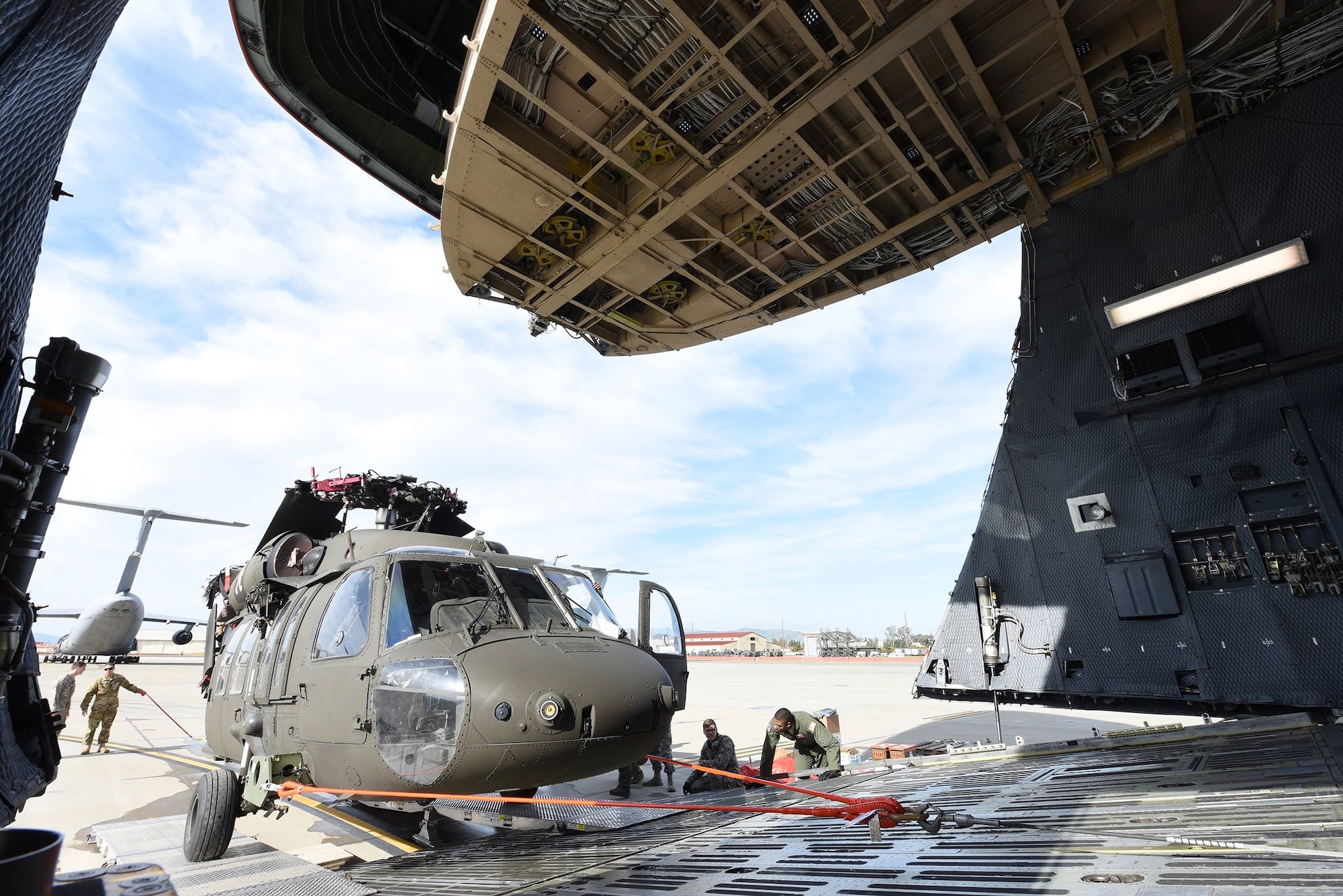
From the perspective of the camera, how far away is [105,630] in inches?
671

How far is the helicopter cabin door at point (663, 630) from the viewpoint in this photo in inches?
294

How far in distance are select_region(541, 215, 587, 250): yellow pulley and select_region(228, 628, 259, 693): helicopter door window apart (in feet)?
17.8

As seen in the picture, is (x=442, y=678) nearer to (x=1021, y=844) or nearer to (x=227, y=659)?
(x=1021, y=844)

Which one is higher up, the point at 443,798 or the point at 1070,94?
the point at 1070,94

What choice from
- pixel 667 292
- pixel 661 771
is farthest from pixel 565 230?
pixel 661 771

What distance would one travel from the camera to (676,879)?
2908 mm

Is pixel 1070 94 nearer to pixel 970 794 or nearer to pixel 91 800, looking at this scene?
pixel 970 794

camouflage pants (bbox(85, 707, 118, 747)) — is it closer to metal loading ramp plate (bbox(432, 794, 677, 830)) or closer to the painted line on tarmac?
the painted line on tarmac

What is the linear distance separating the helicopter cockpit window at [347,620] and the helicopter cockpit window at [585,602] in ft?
4.77

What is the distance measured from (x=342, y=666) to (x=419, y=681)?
100 cm

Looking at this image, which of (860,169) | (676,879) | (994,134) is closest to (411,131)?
(860,169)

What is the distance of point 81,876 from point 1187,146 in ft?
29.0

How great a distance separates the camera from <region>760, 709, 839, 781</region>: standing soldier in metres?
7.49

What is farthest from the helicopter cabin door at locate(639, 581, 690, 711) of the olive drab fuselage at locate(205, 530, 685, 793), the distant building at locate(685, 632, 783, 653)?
the distant building at locate(685, 632, 783, 653)
